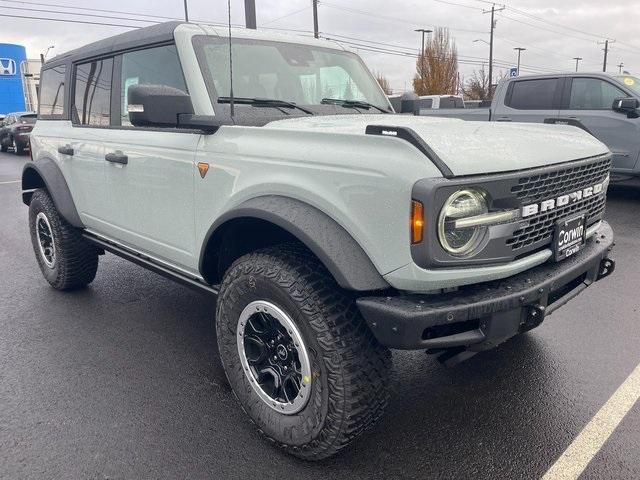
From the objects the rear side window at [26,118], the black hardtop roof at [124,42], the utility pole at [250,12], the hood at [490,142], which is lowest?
the rear side window at [26,118]

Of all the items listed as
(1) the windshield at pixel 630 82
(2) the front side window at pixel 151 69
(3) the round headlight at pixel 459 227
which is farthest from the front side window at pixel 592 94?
(3) the round headlight at pixel 459 227

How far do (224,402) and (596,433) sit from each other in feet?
6.20

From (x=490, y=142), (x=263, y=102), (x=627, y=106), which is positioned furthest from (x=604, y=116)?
(x=490, y=142)

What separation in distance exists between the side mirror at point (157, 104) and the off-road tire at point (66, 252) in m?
2.12

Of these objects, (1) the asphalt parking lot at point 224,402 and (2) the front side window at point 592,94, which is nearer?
(1) the asphalt parking lot at point 224,402

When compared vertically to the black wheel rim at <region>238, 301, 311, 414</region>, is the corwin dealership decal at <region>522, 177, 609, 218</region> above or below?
above

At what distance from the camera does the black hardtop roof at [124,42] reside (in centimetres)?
326

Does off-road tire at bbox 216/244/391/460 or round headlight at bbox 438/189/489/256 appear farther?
off-road tire at bbox 216/244/391/460

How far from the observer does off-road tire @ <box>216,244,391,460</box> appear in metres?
2.22

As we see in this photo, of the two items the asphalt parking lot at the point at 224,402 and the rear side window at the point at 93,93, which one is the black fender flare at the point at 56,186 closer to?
the rear side window at the point at 93,93

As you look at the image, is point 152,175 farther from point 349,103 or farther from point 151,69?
point 349,103

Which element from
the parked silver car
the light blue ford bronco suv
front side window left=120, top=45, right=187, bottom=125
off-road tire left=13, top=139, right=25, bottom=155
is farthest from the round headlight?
off-road tire left=13, top=139, right=25, bottom=155

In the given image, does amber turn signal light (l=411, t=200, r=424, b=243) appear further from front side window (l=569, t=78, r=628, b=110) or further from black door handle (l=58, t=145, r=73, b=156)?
front side window (l=569, t=78, r=628, b=110)

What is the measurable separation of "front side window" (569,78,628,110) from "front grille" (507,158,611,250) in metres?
6.56
